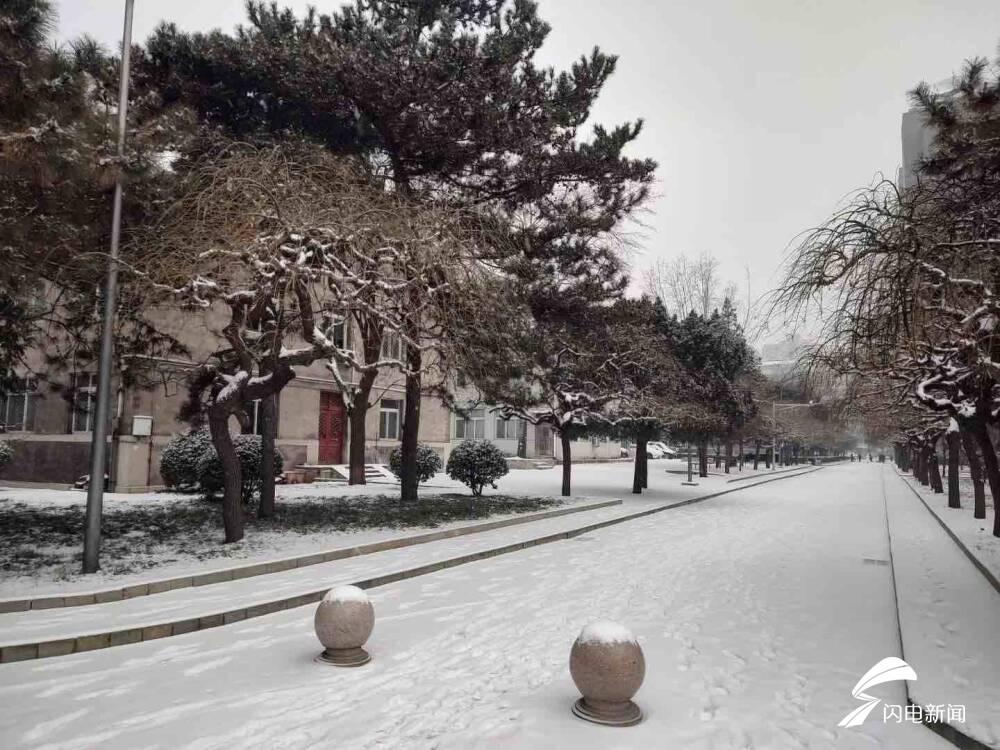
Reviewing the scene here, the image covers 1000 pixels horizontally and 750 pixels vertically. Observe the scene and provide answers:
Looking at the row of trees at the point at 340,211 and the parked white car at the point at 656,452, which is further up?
the row of trees at the point at 340,211

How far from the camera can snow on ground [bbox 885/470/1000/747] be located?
199 inches

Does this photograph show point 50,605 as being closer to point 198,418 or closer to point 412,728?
point 412,728

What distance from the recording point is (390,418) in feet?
102

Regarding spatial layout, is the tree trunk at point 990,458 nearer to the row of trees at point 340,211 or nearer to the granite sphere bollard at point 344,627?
the row of trees at point 340,211

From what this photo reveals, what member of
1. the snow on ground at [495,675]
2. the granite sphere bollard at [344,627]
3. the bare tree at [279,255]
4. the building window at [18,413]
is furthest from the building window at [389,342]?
the building window at [18,413]

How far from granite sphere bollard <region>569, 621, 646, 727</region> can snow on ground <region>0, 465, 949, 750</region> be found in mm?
120

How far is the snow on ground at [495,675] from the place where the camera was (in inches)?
178

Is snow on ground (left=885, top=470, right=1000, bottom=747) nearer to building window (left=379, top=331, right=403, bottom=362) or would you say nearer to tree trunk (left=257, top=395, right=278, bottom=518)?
building window (left=379, top=331, right=403, bottom=362)

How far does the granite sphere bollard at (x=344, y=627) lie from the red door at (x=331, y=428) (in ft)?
69.6

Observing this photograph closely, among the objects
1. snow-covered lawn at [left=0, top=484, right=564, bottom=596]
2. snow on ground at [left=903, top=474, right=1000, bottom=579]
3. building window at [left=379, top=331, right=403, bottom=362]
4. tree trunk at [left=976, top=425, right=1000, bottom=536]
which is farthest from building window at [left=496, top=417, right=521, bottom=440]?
tree trunk at [left=976, top=425, right=1000, bottom=536]

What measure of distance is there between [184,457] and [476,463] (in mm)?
7858

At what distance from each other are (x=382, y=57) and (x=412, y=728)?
1334 cm

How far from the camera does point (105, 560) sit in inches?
371

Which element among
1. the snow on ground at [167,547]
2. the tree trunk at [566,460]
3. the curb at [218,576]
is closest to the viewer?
the curb at [218,576]
